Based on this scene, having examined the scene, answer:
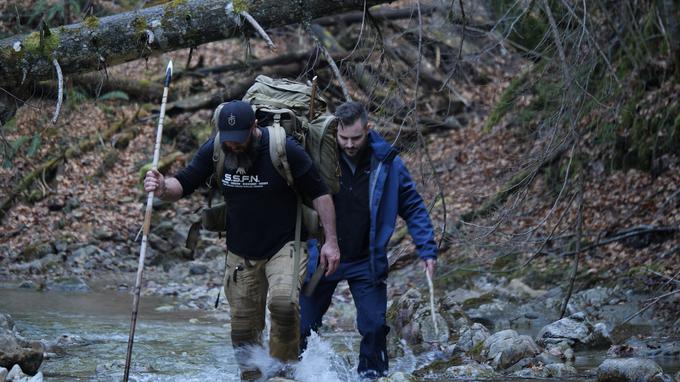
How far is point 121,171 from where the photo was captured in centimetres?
1833

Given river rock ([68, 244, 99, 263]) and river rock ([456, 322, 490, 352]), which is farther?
river rock ([68, 244, 99, 263])

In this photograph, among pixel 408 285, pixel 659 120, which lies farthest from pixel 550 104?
pixel 408 285

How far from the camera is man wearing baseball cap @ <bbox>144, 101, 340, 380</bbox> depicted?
244 inches

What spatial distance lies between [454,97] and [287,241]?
45.2 ft

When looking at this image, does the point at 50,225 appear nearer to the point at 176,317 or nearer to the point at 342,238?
the point at 176,317

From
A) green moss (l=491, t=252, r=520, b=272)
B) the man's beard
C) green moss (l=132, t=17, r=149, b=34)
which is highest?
green moss (l=132, t=17, r=149, b=34)

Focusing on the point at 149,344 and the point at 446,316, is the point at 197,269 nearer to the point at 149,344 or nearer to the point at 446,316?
the point at 149,344

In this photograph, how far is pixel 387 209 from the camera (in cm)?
682

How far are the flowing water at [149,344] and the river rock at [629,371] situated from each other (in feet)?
1.06

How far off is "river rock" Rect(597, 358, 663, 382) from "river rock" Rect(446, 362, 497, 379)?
38.4 inches

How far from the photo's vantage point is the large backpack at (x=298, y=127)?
6.43 metres

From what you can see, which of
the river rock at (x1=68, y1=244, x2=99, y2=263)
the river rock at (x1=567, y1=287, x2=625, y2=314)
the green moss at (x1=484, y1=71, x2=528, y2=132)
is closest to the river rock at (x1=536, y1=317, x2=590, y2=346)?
the river rock at (x1=567, y1=287, x2=625, y2=314)

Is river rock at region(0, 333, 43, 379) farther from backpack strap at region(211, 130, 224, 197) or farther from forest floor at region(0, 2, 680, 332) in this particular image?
forest floor at region(0, 2, 680, 332)

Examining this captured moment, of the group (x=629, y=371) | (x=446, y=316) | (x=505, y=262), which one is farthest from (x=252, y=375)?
(x=505, y=262)
